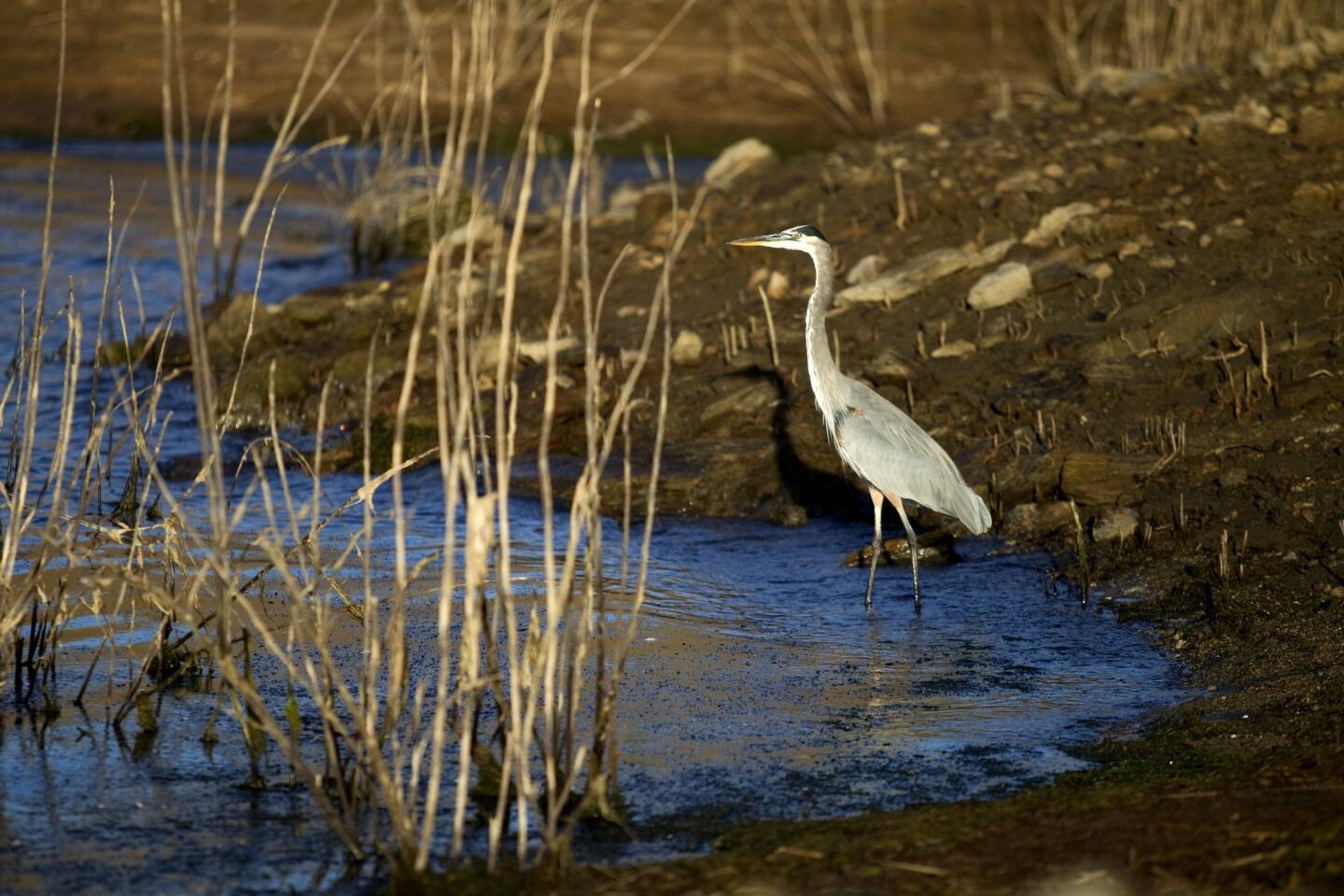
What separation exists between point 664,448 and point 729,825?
13.8 feet

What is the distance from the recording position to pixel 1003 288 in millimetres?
9156

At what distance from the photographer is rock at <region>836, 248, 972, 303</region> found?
379 inches

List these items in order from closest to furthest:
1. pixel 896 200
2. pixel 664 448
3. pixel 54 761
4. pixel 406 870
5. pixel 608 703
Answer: pixel 406 870
pixel 608 703
pixel 54 761
pixel 664 448
pixel 896 200

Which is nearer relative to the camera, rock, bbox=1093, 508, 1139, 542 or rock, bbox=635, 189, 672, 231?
rock, bbox=1093, 508, 1139, 542

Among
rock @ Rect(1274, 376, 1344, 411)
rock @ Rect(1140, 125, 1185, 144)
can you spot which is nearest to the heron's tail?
rock @ Rect(1274, 376, 1344, 411)

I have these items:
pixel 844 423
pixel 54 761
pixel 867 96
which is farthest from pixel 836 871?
pixel 867 96

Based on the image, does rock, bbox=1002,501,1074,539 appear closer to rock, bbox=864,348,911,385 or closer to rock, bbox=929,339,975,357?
rock, bbox=864,348,911,385

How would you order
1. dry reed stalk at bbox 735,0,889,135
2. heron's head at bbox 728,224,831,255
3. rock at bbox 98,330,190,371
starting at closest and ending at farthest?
heron's head at bbox 728,224,831,255, rock at bbox 98,330,190,371, dry reed stalk at bbox 735,0,889,135

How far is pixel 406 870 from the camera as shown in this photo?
3918 millimetres

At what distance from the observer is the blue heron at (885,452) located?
7.16m

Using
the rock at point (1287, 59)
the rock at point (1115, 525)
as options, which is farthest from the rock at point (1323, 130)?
the rock at point (1115, 525)

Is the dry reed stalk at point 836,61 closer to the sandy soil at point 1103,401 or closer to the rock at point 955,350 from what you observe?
the sandy soil at point 1103,401

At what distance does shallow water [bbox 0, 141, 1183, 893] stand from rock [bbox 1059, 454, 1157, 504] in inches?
15.9

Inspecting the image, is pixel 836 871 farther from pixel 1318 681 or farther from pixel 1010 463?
pixel 1010 463
